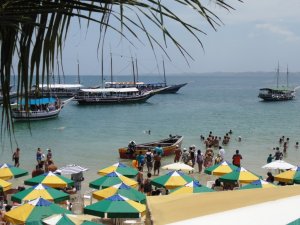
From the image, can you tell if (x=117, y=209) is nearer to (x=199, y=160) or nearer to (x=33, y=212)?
(x=33, y=212)

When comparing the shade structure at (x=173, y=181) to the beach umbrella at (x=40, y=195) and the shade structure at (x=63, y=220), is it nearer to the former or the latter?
the beach umbrella at (x=40, y=195)

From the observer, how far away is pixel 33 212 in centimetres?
1012

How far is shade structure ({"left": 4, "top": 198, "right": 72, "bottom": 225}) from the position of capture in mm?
9945

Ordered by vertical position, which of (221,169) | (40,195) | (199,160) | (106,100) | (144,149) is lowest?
(106,100)

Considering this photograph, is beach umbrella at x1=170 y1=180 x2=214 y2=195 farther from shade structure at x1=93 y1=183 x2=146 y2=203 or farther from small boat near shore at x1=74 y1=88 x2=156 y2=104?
small boat near shore at x1=74 y1=88 x2=156 y2=104

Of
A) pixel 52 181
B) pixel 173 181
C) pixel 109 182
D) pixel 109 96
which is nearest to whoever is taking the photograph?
pixel 109 182

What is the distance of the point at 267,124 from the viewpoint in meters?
48.2

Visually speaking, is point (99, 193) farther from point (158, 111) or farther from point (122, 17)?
point (158, 111)

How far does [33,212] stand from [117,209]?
5.80ft

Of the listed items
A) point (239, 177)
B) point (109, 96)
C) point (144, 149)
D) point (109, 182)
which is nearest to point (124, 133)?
point (144, 149)

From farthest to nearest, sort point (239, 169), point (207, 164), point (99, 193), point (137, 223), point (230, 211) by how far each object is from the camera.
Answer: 1. point (207, 164)
2. point (239, 169)
3. point (99, 193)
4. point (137, 223)
5. point (230, 211)

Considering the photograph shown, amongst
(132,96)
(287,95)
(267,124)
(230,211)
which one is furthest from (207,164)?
(287,95)

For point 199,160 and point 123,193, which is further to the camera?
point 199,160

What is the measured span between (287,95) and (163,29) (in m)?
82.5
